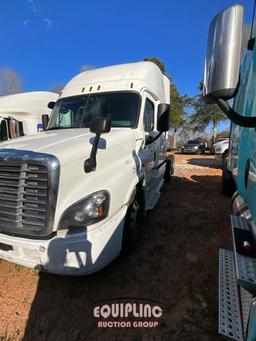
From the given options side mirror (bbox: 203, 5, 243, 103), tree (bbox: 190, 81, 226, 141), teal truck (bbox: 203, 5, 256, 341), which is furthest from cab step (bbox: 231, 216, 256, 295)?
tree (bbox: 190, 81, 226, 141)

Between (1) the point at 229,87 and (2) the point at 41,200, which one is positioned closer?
(1) the point at 229,87

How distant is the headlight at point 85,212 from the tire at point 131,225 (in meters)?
0.78

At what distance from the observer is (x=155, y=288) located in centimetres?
299

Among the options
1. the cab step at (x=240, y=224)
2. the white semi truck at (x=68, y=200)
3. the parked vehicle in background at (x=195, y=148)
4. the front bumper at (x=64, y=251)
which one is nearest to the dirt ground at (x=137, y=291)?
Result: the white semi truck at (x=68, y=200)

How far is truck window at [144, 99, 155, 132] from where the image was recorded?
4.24m

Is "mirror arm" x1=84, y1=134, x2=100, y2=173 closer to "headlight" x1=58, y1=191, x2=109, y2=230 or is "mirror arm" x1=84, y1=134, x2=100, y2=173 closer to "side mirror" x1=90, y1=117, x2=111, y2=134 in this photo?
"side mirror" x1=90, y1=117, x2=111, y2=134

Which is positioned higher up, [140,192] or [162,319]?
[140,192]

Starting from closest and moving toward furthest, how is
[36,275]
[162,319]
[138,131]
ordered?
1. [162,319]
2. [36,275]
3. [138,131]

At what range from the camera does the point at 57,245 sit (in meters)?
2.37

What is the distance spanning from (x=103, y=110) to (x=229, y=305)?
3.30 metres

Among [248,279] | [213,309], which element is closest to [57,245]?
[248,279]

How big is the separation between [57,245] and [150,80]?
12.3 ft

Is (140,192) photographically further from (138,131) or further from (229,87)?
(229,87)

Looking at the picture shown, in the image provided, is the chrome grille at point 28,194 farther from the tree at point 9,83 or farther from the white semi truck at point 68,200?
the tree at point 9,83
